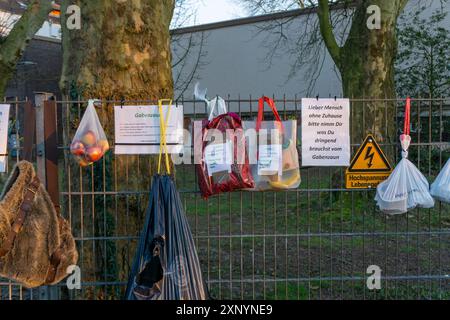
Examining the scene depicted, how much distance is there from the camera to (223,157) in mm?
3867

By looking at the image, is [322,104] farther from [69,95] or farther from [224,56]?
[224,56]

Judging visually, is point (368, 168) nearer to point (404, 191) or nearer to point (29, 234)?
point (404, 191)

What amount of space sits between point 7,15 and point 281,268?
825 inches

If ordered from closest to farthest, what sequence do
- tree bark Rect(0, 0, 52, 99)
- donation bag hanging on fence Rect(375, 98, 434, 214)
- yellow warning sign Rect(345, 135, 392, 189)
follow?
1. donation bag hanging on fence Rect(375, 98, 434, 214)
2. yellow warning sign Rect(345, 135, 392, 189)
3. tree bark Rect(0, 0, 52, 99)

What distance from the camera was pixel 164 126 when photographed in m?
3.91

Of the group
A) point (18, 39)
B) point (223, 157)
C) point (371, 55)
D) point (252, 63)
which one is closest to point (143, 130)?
point (223, 157)

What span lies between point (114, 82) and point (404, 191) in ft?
8.34

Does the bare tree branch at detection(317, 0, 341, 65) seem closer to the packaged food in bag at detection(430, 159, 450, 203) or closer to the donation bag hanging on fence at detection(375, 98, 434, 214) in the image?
the packaged food in bag at detection(430, 159, 450, 203)

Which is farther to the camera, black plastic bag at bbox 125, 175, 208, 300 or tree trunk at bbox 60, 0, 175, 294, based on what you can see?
tree trunk at bbox 60, 0, 175, 294

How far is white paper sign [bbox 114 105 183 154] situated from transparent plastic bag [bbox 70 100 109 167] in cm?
16

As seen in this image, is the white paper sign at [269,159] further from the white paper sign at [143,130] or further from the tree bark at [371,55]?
the tree bark at [371,55]

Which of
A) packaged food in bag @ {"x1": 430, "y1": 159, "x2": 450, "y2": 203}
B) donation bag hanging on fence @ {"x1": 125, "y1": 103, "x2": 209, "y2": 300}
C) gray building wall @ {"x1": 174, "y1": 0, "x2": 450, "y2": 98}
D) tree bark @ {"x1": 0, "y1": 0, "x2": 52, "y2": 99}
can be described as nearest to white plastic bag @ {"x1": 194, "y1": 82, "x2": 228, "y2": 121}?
donation bag hanging on fence @ {"x1": 125, "y1": 103, "x2": 209, "y2": 300}

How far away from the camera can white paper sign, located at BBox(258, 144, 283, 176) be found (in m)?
3.95
